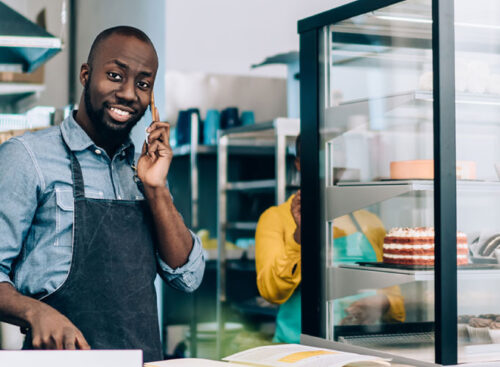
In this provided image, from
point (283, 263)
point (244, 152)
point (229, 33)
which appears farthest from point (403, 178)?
point (229, 33)

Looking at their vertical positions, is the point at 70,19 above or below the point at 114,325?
above

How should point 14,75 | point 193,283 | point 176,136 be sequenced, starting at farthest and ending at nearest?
1. point 176,136
2. point 14,75
3. point 193,283

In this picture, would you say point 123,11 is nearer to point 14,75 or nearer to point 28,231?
point 14,75

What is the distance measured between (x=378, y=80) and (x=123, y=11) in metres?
2.49

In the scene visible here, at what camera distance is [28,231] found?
5.74 ft

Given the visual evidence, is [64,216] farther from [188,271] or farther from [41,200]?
[188,271]

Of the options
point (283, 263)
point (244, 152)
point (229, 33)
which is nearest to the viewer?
point (283, 263)

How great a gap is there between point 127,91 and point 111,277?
1.56ft

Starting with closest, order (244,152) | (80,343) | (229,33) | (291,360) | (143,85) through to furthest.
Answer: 1. (80,343)
2. (291,360)
3. (143,85)
4. (244,152)
5. (229,33)

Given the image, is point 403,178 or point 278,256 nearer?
point 403,178

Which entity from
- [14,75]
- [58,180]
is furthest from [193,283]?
[14,75]

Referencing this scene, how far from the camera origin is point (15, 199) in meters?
1.70

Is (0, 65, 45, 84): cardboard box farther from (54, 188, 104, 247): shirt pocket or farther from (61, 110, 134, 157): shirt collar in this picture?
(54, 188, 104, 247): shirt pocket

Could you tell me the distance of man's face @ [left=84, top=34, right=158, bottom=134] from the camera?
183cm
